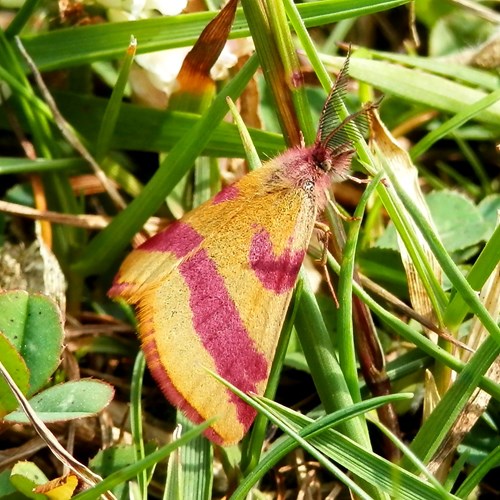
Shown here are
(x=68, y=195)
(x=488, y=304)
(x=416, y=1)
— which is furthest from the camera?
(x=416, y=1)

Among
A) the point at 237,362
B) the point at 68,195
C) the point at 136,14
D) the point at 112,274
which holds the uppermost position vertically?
the point at 136,14

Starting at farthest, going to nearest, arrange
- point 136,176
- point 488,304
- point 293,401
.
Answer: point 136,176 → point 293,401 → point 488,304

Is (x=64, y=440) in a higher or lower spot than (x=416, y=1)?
lower

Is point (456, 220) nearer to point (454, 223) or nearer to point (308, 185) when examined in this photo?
point (454, 223)

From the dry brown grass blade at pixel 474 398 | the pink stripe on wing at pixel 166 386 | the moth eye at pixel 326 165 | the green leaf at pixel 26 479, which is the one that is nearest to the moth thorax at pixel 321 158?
the moth eye at pixel 326 165

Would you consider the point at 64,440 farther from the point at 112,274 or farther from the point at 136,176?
the point at 136,176

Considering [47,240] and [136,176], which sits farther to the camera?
[136,176]

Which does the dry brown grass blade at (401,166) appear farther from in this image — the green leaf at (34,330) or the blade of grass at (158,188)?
the green leaf at (34,330)

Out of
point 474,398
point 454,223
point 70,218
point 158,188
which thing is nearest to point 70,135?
point 70,218

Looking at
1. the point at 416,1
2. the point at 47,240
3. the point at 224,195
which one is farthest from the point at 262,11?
the point at 416,1
